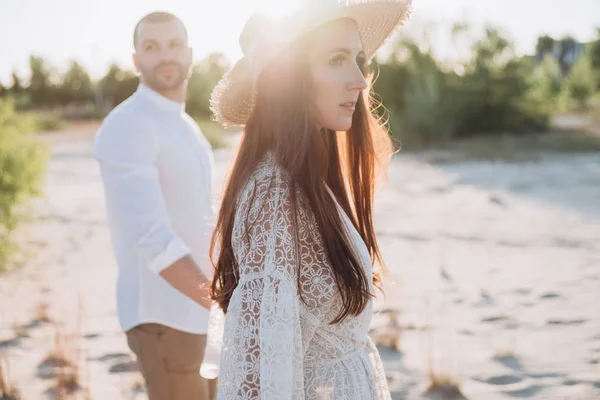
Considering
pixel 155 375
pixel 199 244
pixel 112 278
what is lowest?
pixel 112 278

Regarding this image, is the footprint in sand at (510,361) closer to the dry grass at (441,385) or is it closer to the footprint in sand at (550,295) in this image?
the dry grass at (441,385)

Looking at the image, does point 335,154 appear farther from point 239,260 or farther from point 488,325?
point 488,325

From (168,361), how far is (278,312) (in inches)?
44.8

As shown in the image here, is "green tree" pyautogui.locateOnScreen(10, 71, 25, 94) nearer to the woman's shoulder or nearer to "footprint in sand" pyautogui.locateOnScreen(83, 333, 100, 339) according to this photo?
"footprint in sand" pyautogui.locateOnScreen(83, 333, 100, 339)

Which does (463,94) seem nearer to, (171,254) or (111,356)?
(111,356)

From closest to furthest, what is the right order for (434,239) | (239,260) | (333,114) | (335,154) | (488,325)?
(239,260) < (333,114) < (335,154) < (488,325) < (434,239)

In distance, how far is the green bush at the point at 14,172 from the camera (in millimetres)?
7801

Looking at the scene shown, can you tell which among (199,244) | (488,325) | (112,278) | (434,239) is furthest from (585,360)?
(112,278)

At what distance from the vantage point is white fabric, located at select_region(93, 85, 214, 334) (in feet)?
7.99

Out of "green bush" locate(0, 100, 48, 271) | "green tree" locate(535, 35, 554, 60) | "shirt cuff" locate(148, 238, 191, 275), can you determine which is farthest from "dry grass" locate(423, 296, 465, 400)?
"green tree" locate(535, 35, 554, 60)

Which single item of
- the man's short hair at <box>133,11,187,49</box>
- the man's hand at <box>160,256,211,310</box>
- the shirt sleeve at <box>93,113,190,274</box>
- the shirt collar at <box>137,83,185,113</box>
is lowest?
the man's hand at <box>160,256,211,310</box>

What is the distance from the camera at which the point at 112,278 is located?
741 cm

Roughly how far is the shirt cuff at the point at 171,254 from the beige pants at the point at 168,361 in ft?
0.92

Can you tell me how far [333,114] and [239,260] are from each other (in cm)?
39
